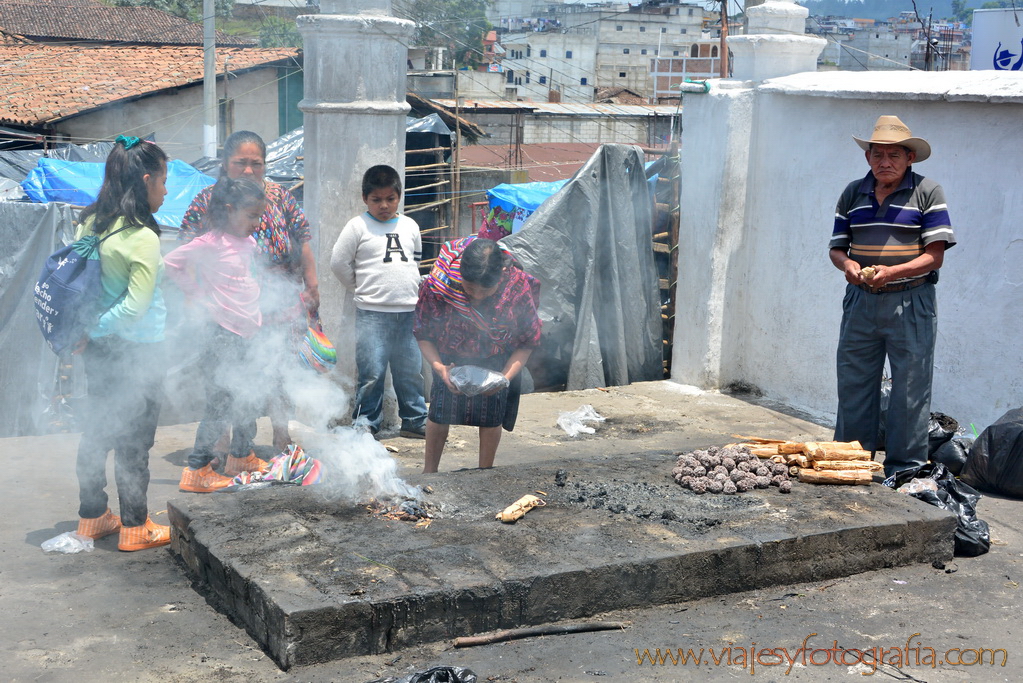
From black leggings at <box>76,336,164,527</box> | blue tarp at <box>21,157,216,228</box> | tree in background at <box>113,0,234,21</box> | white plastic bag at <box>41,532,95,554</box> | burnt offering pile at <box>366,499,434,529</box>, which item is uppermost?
tree in background at <box>113,0,234,21</box>

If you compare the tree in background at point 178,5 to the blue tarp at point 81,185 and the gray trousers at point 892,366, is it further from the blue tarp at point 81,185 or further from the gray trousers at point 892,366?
the gray trousers at point 892,366

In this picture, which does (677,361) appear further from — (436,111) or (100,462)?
(436,111)

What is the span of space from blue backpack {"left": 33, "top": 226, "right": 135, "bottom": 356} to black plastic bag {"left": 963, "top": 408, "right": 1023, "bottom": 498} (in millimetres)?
5042

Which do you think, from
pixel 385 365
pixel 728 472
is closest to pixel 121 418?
pixel 385 365

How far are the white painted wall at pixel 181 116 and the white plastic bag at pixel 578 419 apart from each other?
Answer: 16874mm

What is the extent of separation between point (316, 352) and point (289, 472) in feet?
2.59

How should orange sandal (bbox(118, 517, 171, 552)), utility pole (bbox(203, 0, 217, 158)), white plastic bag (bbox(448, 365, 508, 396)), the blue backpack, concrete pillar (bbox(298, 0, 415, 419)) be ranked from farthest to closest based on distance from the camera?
utility pole (bbox(203, 0, 217, 158)) < concrete pillar (bbox(298, 0, 415, 419)) < white plastic bag (bbox(448, 365, 508, 396)) < orange sandal (bbox(118, 517, 171, 552)) < the blue backpack

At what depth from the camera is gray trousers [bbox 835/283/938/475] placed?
5648 mm

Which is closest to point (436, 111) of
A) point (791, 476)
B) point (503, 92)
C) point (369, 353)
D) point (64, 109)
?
point (64, 109)

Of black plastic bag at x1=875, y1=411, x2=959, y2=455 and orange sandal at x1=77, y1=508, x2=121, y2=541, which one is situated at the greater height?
black plastic bag at x1=875, y1=411, x2=959, y2=455

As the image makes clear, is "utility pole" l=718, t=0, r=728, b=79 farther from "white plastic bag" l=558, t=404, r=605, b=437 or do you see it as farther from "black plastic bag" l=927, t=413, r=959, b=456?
"black plastic bag" l=927, t=413, r=959, b=456

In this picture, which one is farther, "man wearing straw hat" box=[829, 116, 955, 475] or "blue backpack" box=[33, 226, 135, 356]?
"man wearing straw hat" box=[829, 116, 955, 475]

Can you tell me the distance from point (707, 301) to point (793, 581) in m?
4.13

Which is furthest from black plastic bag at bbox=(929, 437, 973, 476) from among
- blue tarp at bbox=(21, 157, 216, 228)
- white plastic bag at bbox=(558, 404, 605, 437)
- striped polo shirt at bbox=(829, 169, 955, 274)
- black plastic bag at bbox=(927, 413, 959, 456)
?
blue tarp at bbox=(21, 157, 216, 228)
